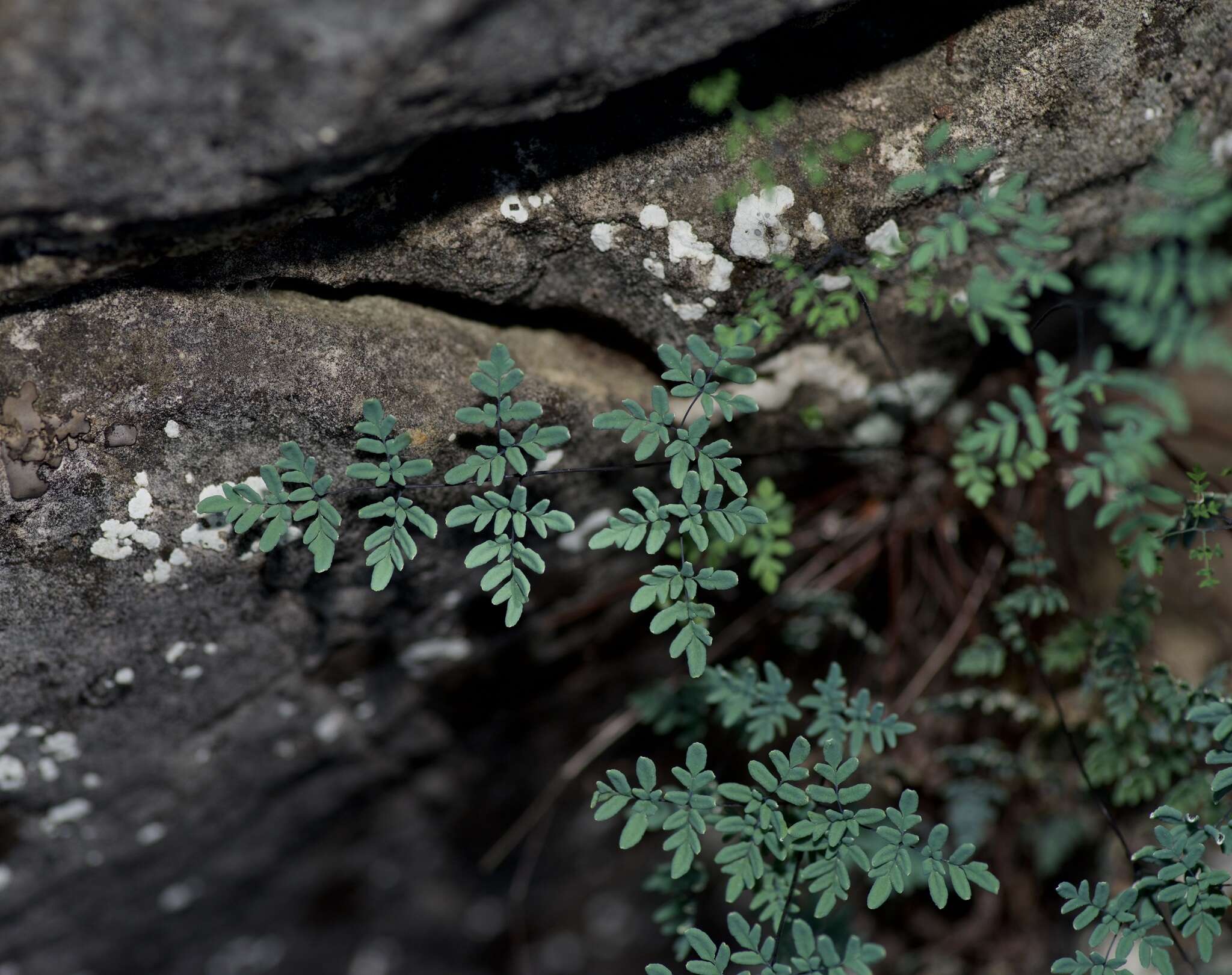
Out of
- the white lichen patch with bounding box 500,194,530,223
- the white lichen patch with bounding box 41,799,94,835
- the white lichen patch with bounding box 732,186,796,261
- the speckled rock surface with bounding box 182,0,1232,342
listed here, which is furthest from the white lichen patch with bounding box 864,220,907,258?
the white lichen patch with bounding box 41,799,94,835

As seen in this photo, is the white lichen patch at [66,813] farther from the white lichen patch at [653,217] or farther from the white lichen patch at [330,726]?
the white lichen patch at [653,217]

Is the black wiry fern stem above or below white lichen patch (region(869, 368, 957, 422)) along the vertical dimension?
below

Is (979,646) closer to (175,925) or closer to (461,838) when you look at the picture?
(461,838)

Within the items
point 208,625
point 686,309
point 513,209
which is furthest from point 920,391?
point 208,625

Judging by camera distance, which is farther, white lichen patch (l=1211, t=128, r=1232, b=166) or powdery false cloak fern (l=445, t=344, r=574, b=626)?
white lichen patch (l=1211, t=128, r=1232, b=166)

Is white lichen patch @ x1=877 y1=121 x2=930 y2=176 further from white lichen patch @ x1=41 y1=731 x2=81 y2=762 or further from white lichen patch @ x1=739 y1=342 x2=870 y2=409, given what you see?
white lichen patch @ x1=41 y1=731 x2=81 y2=762

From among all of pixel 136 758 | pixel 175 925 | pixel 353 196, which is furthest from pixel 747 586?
pixel 175 925

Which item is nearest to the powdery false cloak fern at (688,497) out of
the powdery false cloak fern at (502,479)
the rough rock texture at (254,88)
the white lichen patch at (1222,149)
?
the powdery false cloak fern at (502,479)
